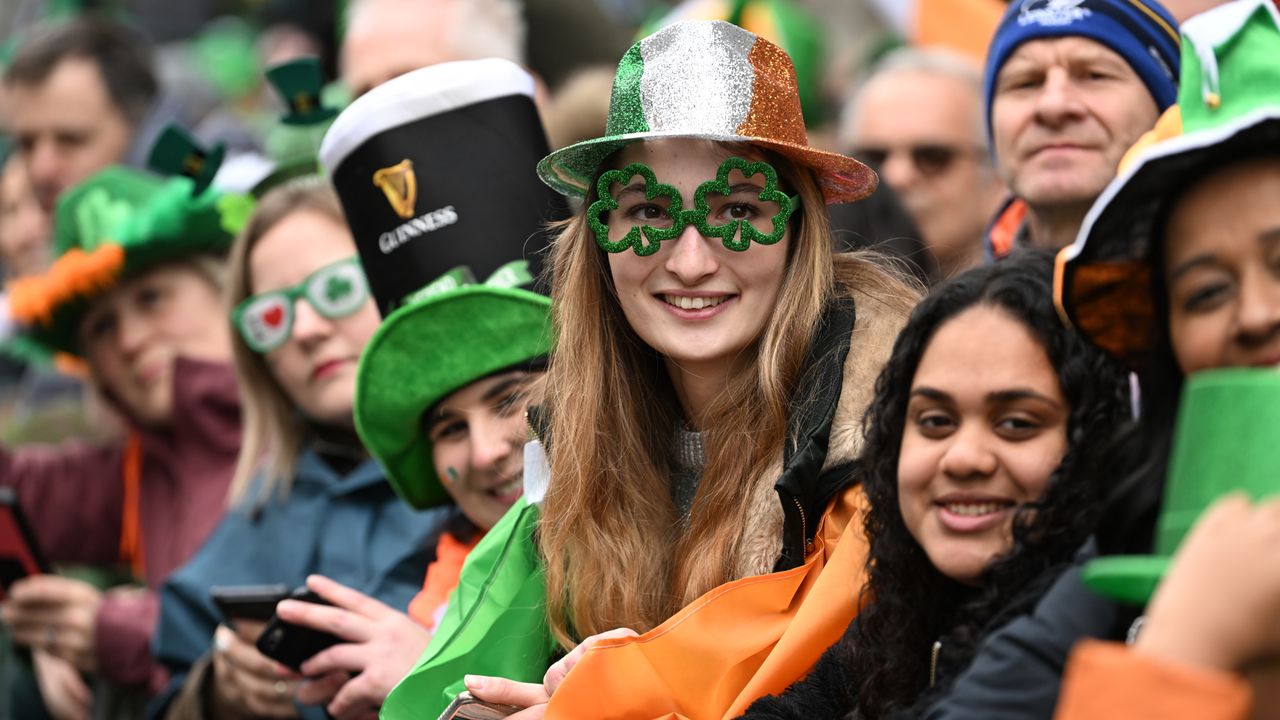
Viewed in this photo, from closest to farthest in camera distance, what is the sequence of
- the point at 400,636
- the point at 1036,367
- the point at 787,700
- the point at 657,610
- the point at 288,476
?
the point at 1036,367
the point at 787,700
the point at 657,610
the point at 400,636
the point at 288,476

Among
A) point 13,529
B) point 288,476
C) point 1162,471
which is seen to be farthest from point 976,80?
point 1162,471

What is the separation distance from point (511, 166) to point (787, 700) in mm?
1958

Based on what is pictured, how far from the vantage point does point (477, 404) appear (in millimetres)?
4633

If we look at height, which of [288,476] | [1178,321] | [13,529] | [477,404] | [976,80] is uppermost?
[976,80]

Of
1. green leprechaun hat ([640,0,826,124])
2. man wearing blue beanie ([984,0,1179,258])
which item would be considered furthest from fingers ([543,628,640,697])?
green leprechaun hat ([640,0,826,124])

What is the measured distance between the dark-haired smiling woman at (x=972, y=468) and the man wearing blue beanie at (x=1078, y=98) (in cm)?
130

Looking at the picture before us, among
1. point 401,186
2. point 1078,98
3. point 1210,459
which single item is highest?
point 1078,98

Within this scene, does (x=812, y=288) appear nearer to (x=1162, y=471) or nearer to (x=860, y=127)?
(x=1162, y=471)

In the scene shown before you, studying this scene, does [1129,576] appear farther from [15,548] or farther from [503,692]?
[15,548]

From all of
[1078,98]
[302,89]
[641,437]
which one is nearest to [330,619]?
[641,437]

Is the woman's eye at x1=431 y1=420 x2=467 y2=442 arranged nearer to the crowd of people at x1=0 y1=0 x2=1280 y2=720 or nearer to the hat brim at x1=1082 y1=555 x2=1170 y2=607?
the crowd of people at x1=0 y1=0 x2=1280 y2=720

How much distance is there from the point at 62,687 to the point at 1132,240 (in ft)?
16.4

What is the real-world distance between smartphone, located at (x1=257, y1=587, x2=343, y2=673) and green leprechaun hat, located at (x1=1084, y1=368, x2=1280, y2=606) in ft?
8.81

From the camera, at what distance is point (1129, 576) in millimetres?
2311
